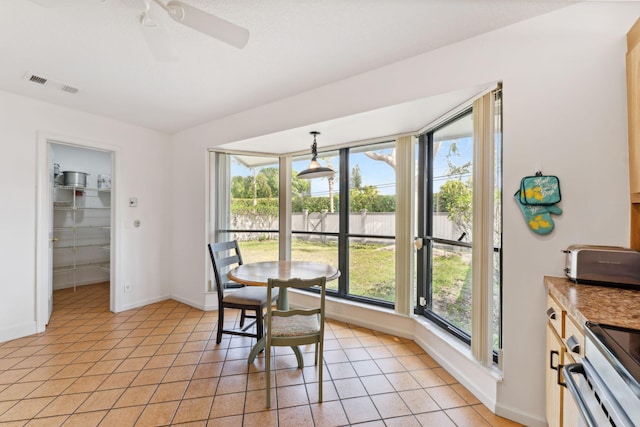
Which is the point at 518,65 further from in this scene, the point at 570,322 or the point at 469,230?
the point at 570,322

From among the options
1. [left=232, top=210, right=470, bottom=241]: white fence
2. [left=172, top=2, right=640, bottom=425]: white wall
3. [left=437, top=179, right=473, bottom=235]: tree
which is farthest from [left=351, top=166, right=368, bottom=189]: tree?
[left=172, top=2, right=640, bottom=425]: white wall

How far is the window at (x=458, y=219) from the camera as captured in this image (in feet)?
6.14

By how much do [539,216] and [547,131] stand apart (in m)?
0.50

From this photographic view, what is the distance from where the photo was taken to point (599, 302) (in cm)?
117

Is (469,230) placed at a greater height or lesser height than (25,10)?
lesser

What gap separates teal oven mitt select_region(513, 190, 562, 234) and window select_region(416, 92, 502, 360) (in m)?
0.22

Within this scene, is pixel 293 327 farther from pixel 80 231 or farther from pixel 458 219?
pixel 80 231

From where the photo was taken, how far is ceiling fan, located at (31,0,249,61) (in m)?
1.24

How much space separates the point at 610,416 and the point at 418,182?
2199 millimetres

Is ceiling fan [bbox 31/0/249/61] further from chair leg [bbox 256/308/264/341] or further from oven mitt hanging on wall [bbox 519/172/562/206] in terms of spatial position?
chair leg [bbox 256/308/264/341]

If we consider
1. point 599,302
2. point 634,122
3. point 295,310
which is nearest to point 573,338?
point 599,302

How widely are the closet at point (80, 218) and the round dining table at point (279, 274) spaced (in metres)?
3.72

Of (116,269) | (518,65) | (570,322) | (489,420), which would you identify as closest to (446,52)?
(518,65)

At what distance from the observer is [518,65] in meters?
1.67
